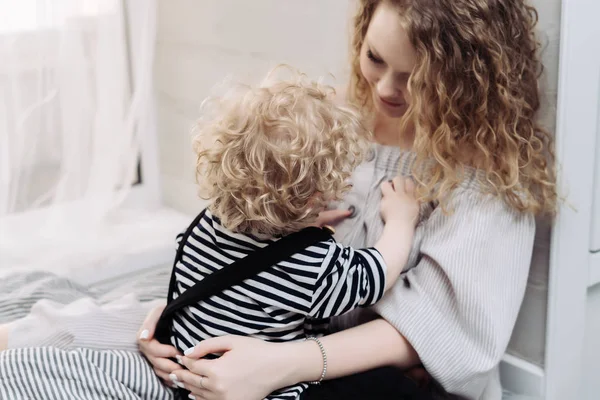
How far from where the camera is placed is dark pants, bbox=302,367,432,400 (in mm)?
1041

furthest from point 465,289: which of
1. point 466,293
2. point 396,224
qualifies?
point 396,224

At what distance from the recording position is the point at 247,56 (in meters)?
1.71

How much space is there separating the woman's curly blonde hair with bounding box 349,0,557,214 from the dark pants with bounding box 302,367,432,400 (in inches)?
11.1

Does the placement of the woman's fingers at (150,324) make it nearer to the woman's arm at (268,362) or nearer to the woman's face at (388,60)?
the woman's arm at (268,362)

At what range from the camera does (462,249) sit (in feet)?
3.61

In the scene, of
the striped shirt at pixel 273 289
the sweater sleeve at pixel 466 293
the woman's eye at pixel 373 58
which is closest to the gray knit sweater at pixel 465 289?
the sweater sleeve at pixel 466 293

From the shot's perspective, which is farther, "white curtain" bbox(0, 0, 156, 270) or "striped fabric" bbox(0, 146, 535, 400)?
"white curtain" bbox(0, 0, 156, 270)

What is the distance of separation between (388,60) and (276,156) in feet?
0.93

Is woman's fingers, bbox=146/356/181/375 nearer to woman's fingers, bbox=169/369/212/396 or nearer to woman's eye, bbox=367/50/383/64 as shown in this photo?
woman's fingers, bbox=169/369/212/396

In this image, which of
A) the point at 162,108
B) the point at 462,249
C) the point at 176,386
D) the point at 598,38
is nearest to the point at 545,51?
the point at 598,38

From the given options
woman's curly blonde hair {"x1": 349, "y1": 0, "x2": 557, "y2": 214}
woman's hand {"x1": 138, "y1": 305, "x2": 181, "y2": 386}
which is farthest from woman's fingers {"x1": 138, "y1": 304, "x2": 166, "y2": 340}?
woman's curly blonde hair {"x1": 349, "y1": 0, "x2": 557, "y2": 214}

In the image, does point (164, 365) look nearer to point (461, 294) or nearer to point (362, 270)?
point (362, 270)

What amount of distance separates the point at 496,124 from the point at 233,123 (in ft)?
1.31

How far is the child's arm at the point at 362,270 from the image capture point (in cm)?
100
